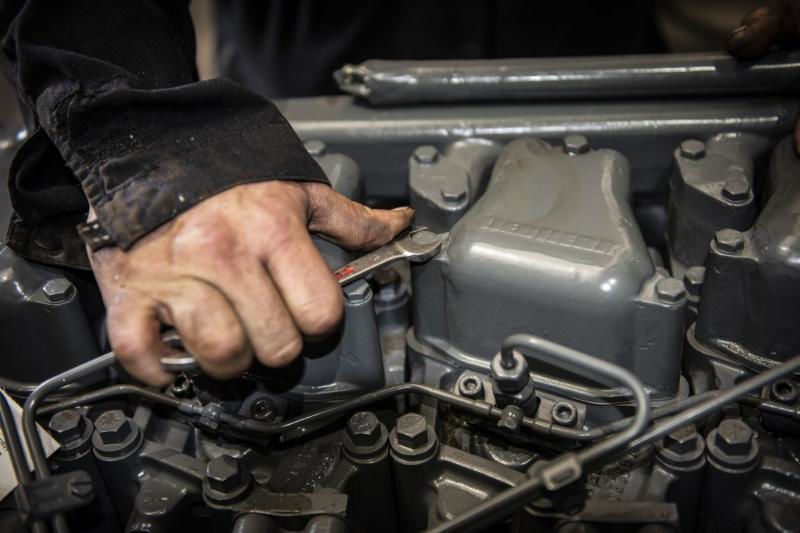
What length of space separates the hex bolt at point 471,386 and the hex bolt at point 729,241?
408mm

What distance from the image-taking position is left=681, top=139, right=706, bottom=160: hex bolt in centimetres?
139

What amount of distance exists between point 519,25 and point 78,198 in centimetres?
158

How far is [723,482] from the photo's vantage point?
1121 millimetres

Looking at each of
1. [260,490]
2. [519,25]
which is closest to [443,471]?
[260,490]

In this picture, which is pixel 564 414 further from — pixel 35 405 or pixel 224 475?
pixel 35 405

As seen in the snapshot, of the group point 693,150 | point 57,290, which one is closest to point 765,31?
point 693,150

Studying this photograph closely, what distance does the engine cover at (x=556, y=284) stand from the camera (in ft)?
3.69

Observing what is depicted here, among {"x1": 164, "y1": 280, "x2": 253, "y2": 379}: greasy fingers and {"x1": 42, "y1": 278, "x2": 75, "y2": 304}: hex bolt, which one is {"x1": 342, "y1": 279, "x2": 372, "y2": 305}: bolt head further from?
{"x1": 42, "y1": 278, "x2": 75, "y2": 304}: hex bolt

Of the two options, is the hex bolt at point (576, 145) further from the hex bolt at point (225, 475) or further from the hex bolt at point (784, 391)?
the hex bolt at point (225, 475)

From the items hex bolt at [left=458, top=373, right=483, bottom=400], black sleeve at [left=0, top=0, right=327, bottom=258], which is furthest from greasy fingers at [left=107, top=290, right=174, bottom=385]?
hex bolt at [left=458, top=373, right=483, bottom=400]

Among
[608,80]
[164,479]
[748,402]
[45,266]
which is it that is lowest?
[164,479]

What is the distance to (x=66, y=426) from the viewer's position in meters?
1.26

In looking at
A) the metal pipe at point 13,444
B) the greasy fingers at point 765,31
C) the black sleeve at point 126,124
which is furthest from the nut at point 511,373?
the greasy fingers at point 765,31

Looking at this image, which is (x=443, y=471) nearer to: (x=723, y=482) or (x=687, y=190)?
(x=723, y=482)
